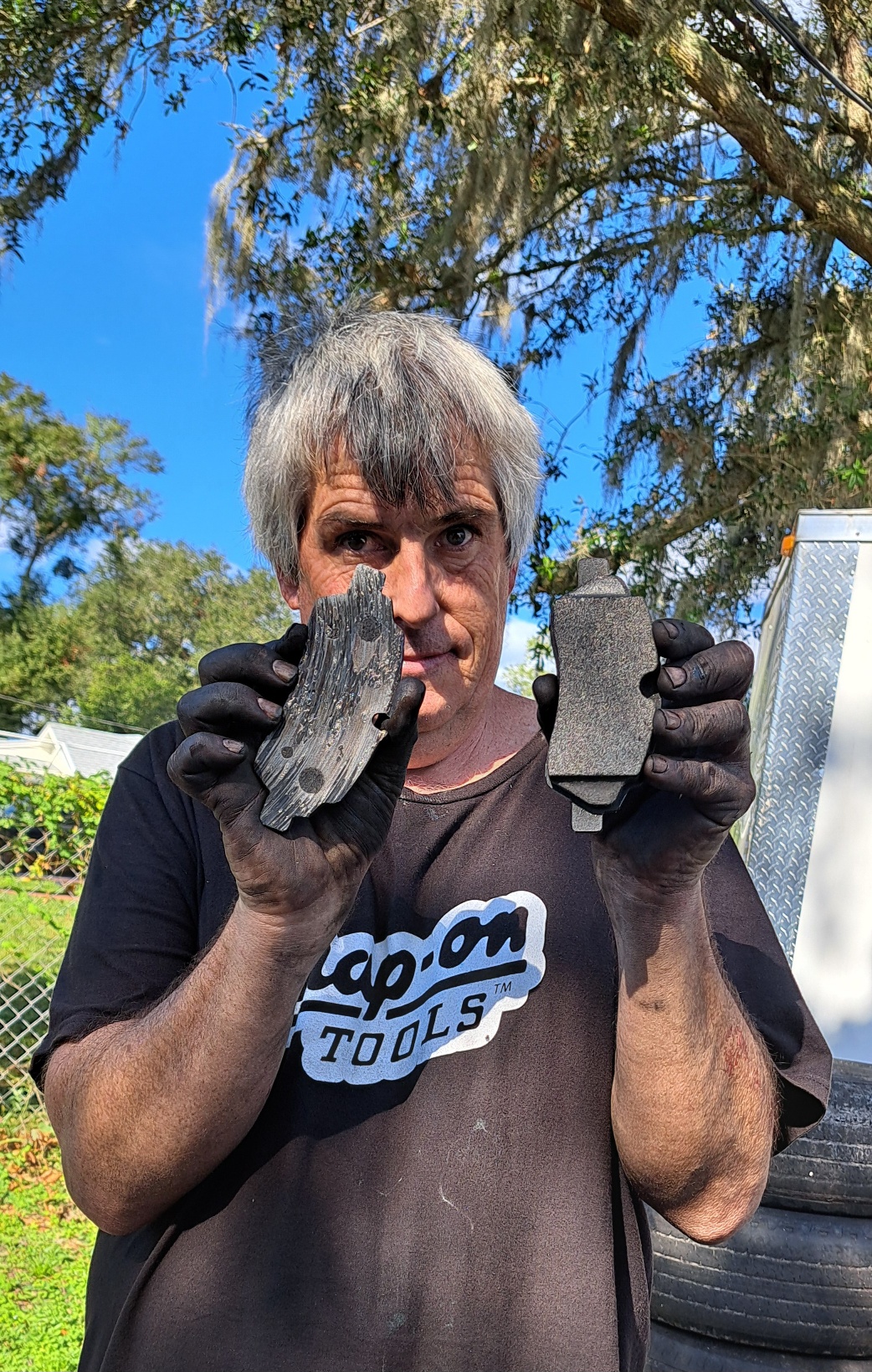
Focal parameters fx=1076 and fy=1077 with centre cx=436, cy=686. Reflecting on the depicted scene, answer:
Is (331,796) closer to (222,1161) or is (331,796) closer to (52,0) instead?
(222,1161)

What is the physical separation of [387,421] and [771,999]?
1.01 meters

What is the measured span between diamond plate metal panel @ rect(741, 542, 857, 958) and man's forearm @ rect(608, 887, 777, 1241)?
2550 millimetres

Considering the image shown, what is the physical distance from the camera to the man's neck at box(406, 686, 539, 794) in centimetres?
173

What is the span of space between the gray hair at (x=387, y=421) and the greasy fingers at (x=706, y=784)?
66 centimetres

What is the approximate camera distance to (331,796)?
4.24ft

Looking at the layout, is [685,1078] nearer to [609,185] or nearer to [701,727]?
[701,727]

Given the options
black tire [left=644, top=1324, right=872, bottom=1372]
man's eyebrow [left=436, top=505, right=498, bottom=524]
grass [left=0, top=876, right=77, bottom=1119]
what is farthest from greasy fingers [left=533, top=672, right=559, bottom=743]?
grass [left=0, top=876, right=77, bottom=1119]

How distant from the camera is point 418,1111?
1.44 metres

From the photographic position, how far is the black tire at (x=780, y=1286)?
2613 millimetres

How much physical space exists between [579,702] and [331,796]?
32 cm

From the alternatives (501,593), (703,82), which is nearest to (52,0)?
(703,82)

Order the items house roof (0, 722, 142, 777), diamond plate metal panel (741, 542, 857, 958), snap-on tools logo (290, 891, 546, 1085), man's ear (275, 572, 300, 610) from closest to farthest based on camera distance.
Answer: snap-on tools logo (290, 891, 546, 1085) < man's ear (275, 572, 300, 610) < diamond plate metal panel (741, 542, 857, 958) < house roof (0, 722, 142, 777)

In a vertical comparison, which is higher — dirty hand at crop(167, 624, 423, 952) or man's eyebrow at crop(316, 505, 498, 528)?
man's eyebrow at crop(316, 505, 498, 528)

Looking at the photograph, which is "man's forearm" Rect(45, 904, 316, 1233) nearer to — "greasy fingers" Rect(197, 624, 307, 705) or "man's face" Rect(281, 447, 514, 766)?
"greasy fingers" Rect(197, 624, 307, 705)
